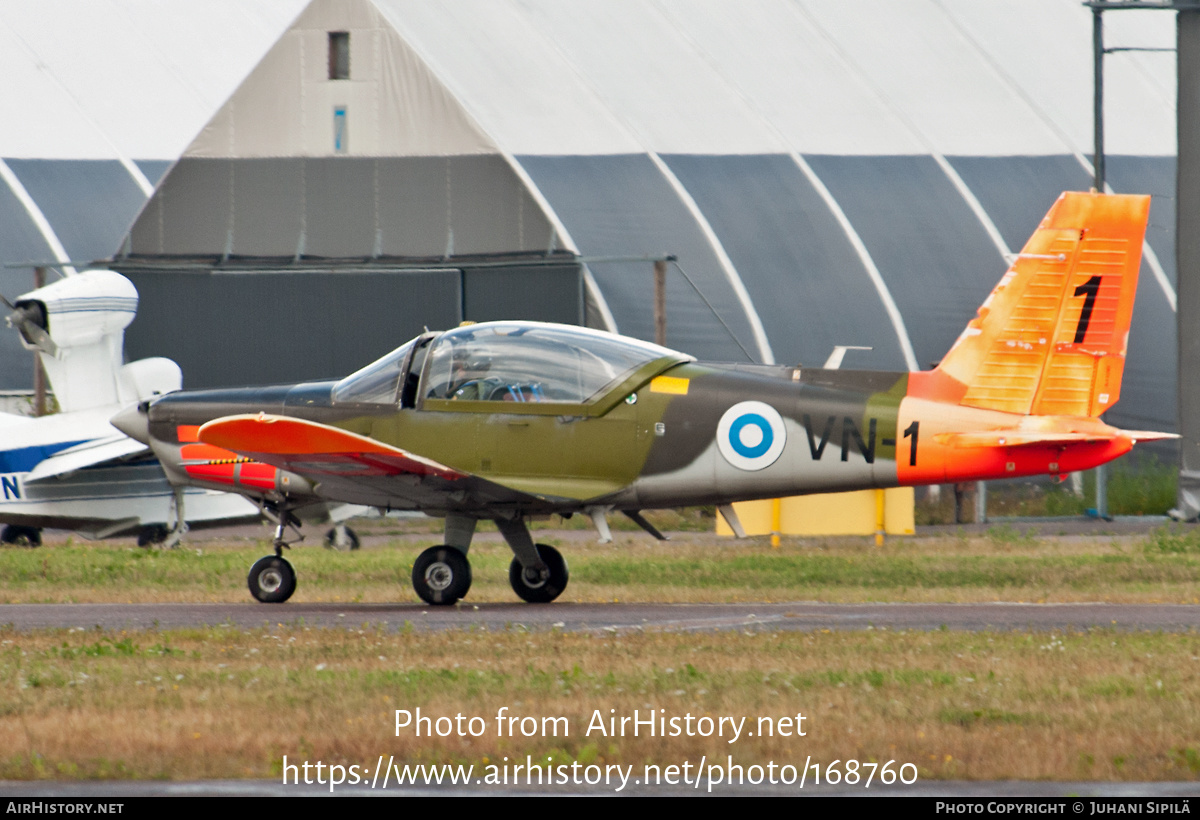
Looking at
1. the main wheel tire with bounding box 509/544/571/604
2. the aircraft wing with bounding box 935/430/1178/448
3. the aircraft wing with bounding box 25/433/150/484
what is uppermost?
the aircraft wing with bounding box 935/430/1178/448

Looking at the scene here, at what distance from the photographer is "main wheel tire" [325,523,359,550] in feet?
75.0

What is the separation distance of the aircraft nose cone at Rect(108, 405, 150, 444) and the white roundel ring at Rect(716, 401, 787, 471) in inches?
213

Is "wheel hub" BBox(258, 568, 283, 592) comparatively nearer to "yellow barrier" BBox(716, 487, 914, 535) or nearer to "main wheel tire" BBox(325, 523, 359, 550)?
"main wheel tire" BBox(325, 523, 359, 550)

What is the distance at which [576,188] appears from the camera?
95.1 feet

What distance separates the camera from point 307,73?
99.2 feet

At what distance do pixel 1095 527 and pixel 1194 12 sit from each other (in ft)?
26.8

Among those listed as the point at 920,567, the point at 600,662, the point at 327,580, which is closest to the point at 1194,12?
the point at 920,567

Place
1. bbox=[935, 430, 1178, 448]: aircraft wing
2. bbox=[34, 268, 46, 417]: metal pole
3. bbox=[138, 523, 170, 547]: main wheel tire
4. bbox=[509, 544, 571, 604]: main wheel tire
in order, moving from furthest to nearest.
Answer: bbox=[34, 268, 46, 417]: metal pole
bbox=[138, 523, 170, 547]: main wheel tire
bbox=[509, 544, 571, 604]: main wheel tire
bbox=[935, 430, 1178, 448]: aircraft wing

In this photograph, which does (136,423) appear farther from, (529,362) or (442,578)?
(529,362)

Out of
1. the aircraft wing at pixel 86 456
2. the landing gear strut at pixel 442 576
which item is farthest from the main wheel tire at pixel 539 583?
the aircraft wing at pixel 86 456

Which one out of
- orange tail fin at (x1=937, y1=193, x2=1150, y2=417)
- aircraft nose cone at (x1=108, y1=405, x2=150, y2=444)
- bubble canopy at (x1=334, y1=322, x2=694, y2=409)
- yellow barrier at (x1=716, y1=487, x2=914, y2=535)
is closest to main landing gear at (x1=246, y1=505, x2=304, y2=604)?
aircraft nose cone at (x1=108, y1=405, x2=150, y2=444)

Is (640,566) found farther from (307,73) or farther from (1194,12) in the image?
(307,73)

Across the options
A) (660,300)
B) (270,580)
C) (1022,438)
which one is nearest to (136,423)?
(270,580)

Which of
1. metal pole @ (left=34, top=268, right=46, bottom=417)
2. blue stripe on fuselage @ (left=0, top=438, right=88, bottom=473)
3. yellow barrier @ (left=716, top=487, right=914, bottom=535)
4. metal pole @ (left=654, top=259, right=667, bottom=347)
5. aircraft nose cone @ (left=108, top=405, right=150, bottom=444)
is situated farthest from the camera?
metal pole @ (left=34, top=268, right=46, bottom=417)
